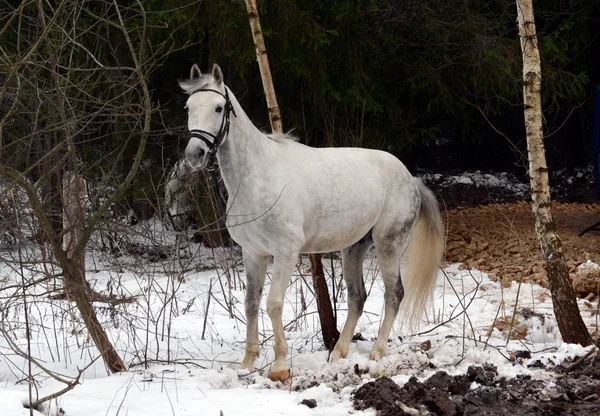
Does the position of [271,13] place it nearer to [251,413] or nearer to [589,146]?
[251,413]

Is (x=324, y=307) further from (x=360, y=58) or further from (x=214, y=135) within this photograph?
(x=360, y=58)

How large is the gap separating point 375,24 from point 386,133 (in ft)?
5.35

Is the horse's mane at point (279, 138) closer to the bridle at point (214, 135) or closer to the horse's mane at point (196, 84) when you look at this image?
the bridle at point (214, 135)

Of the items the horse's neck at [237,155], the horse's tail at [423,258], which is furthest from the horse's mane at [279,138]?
the horse's tail at [423,258]

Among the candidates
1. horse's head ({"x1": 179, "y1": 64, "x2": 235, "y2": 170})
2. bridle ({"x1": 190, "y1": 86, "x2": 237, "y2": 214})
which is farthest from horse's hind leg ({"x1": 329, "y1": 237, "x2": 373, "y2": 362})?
horse's head ({"x1": 179, "y1": 64, "x2": 235, "y2": 170})

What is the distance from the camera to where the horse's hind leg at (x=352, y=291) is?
6141 mm

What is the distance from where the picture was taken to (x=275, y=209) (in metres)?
5.46

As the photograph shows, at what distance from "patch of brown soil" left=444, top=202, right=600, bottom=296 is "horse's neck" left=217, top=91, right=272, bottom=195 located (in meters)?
3.26

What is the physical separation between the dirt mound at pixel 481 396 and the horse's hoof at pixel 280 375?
703mm

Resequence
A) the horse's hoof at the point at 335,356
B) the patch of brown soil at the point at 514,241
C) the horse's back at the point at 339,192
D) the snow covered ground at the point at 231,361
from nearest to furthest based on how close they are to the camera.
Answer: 1. the snow covered ground at the point at 231,361
2. the horse's back at the point at 339,192
3. the horse's hoof at the point at 335,356
4. the patch of brown soil at the point at 514,241

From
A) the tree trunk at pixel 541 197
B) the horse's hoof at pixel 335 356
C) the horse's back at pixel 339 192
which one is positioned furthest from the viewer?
the horse's hoof at pixel 335 356

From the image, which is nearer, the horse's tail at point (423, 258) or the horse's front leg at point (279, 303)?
the horse's front leg at point (279, 303)

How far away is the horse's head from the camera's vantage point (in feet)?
16.5

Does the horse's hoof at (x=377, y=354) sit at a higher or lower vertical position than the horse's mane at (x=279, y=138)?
lower
